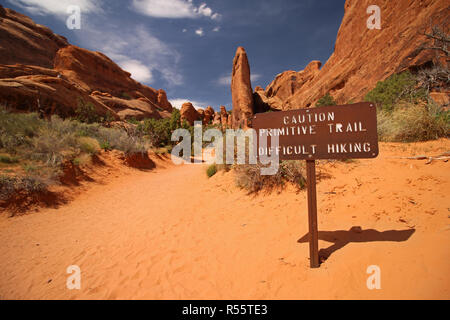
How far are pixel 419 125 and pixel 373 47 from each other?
17.2 meters

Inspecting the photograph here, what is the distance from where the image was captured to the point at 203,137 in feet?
75.5

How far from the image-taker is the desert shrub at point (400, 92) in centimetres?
841

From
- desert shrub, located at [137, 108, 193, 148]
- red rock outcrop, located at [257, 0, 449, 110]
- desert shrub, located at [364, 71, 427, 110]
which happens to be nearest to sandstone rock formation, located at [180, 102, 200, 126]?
desert shrub, located at [137, 108, 193, 148]

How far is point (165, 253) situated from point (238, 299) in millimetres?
1633

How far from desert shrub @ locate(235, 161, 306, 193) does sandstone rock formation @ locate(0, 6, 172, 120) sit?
725 inches

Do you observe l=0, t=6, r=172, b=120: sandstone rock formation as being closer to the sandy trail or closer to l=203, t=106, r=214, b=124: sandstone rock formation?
l=203, t=106, r=214, b=124: sandstone rock formation

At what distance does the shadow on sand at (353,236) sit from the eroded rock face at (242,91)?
2714 cm

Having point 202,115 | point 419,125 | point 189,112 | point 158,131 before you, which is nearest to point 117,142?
point 158,131

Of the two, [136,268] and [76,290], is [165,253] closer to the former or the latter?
[136,268]

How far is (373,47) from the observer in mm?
Answer: 17969

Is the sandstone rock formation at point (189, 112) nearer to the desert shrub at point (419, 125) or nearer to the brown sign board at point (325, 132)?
the desert shrub at point (419, 125)

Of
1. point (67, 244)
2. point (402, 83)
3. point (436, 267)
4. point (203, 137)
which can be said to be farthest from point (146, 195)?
point (203, 137)

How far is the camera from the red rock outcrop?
13.2 metres

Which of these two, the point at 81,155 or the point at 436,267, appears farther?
the point at 81,155
